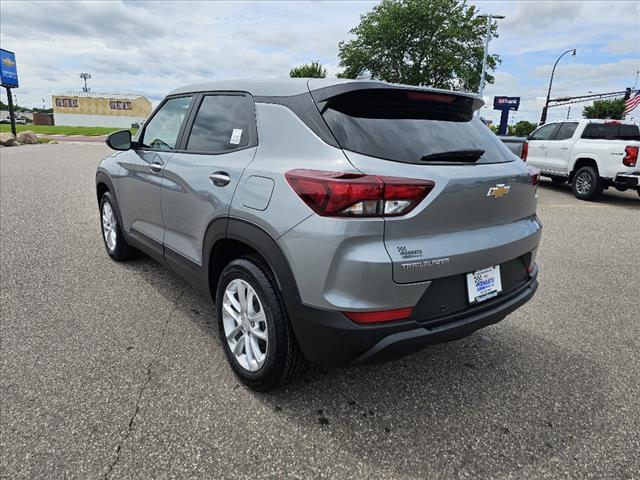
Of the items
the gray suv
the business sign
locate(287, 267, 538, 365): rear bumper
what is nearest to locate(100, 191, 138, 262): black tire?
the gray suv

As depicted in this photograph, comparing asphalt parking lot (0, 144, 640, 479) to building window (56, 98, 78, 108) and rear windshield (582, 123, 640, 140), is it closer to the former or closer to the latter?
rear windshield (582, 123, 640, 140)

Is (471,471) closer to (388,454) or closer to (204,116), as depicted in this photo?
(388,454)

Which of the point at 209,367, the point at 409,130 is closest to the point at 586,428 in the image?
the point at 409,130

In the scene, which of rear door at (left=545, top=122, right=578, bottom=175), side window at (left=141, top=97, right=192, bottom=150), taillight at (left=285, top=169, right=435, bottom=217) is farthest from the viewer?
rear door at (left=545, top=122, right=578, bottom=175)

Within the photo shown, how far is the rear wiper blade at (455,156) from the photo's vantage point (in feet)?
7.19

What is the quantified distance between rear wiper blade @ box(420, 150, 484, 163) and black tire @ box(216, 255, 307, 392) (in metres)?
0.98

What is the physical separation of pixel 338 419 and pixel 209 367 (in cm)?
91

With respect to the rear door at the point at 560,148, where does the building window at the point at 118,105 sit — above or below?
above

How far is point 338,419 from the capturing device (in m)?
2.34

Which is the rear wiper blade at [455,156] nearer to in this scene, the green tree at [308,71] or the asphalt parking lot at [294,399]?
the asphalt parking lot at [294,399]

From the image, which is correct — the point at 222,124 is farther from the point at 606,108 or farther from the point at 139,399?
the point at 606,108

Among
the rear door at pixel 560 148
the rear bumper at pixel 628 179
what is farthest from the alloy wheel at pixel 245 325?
the rear door at pixel 560 148

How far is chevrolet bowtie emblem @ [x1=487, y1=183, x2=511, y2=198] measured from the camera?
2.30 m

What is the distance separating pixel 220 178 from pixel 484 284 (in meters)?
1.54
